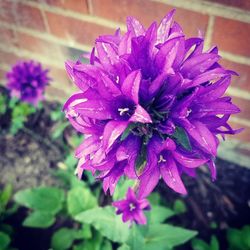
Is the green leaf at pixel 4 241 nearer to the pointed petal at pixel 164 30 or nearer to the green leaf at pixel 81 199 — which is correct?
the green leaf at pixel 81 199

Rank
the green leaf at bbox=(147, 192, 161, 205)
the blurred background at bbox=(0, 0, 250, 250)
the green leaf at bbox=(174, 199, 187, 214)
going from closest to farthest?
1. the blurred background at bbox=(0, 0, 250, 250)
2. the green leaf at bbox=(147, 192, 161, 205)
3. the green leaf at bbox=(174, 199, 187, 214)

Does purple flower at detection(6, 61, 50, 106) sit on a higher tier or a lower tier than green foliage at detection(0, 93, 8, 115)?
higher

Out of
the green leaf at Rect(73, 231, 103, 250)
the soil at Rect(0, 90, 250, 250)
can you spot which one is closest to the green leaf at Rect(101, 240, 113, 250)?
the green leaf at Rect(73, 231, 103, 250)

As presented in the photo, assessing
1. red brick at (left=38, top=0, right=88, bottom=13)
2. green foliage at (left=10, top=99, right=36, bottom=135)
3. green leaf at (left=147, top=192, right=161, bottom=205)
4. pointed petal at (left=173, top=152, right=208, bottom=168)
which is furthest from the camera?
green foliage at (left=10, top=99, right=36, bottom=135)

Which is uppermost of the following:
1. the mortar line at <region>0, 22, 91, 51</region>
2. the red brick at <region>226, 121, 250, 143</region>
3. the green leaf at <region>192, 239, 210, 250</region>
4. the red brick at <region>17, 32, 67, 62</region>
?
the mortar line at <region>0, 22, 91, 51</region>

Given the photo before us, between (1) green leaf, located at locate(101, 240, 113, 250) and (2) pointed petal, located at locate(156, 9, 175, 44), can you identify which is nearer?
(2) pointed petal, located at locate(156, 9, 175, 44)

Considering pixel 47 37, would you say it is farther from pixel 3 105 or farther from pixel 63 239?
pixel 63 239

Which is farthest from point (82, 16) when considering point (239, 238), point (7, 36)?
point (239, 238)

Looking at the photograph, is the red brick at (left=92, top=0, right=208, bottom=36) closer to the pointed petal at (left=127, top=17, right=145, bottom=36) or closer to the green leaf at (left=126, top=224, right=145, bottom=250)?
the pointed petal at (left=127, top=17, right=145, bottom=36)
